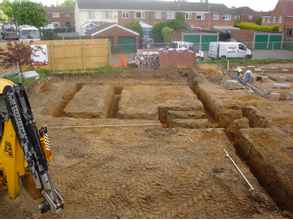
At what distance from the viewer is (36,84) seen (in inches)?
695

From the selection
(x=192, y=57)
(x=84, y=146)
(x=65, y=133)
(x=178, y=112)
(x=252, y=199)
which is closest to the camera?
(x=252, y=199)

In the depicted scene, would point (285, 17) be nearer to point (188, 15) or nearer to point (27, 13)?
point (188, 15)

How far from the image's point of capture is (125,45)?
106ft

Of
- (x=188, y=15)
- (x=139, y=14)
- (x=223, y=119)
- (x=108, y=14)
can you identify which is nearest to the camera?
(x=223, y=119)

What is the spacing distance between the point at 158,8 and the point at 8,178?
144 feet

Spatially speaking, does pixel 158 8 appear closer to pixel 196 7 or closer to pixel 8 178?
pixel 196 7

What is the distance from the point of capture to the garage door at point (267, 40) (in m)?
35.6

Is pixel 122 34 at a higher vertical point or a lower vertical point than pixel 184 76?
higher

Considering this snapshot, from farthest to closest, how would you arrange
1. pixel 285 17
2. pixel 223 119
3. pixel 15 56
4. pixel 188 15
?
pixel 188 15
pixel 285 17
pixel 15 56
pixel 223 119

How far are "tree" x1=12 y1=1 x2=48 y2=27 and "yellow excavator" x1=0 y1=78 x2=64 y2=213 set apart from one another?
31.1m

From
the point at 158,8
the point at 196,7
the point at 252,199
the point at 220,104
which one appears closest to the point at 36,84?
the point at 220,104

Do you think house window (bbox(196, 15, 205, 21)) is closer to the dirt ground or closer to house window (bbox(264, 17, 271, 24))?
house window (bbox(264, 17, 271, 24))

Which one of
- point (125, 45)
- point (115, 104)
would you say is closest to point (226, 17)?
point (125, 45)

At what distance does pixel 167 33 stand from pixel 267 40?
11126mm
